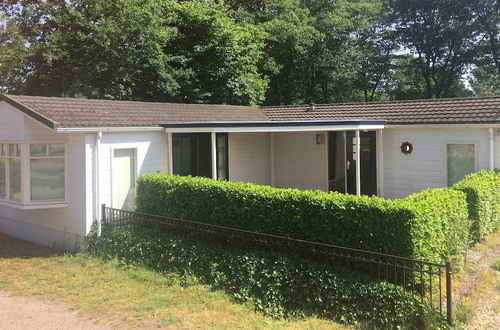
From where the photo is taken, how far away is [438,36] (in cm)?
3369

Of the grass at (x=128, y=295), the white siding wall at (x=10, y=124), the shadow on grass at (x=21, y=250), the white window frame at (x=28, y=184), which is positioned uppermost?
the white siding wall at (x=10, y=124)

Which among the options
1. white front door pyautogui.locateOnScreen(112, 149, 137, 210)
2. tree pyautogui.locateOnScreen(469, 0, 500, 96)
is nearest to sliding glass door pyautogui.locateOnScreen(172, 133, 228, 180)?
white front door pyautogui.locateOnScreen(112, 149, 137, 210)

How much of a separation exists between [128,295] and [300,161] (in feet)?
30.8

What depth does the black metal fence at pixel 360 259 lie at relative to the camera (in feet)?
19.8

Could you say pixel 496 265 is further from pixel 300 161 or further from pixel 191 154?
pixel 300 161

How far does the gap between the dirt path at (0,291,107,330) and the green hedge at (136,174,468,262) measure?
316 cm

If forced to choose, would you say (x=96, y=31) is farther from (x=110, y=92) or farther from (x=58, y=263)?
(x=58, y=263)

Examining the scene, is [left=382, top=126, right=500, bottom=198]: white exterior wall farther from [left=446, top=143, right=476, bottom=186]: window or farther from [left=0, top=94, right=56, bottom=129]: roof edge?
[left=0, top=94, right=56, bottom=129]: roof edge

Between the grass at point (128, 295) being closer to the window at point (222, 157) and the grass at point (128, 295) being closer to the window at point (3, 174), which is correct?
the window at point (3, 174)

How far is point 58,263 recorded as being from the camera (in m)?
8.96

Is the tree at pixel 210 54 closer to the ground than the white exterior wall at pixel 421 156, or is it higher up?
higher up

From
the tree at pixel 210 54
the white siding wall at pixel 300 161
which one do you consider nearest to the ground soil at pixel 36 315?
the white siding wall at pixel 300 161

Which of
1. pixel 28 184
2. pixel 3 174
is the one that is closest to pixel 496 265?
pixel 28 184

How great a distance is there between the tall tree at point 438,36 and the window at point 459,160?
80.6ft
